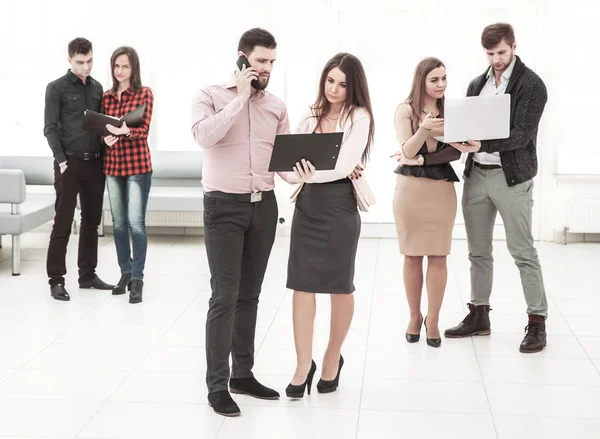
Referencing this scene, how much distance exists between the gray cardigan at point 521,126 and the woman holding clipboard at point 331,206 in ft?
3.25

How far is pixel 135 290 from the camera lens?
559 centimetres

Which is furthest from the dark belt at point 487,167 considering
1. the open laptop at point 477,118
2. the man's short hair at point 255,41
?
the man's short hair at point 255,41

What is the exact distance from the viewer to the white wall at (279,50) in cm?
798

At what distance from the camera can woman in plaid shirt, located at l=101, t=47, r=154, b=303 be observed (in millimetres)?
5414

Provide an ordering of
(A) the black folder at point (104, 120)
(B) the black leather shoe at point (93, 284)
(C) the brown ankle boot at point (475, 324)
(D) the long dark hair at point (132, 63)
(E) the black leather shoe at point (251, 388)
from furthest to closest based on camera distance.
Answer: (B) the black leather shoe at point (93, 284) < (D) the long dark hair at point (132, 63) < (A) the black folder at point (104, 120) < (C) the brown ankle boot at point (475, 324) < (E) the black leather shoe at point (251, 388)

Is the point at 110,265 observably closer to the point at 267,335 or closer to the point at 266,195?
the point at 267,335

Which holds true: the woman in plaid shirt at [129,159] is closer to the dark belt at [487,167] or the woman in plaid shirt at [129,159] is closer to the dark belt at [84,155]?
the dark belt at [84,155]

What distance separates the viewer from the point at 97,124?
207 inches

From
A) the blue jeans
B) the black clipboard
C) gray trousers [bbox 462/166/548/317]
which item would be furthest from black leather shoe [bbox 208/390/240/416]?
the blue jeans

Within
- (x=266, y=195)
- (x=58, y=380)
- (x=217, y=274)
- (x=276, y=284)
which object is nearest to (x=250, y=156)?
(x=266, y=195)

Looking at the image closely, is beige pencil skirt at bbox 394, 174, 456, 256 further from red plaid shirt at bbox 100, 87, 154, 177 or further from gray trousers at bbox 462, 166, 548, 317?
red plaid shirt at bbox 100, 87, 154, 177

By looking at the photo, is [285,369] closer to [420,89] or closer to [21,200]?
[420,89]

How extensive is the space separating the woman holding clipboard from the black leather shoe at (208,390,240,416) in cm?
29

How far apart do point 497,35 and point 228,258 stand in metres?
1.81
